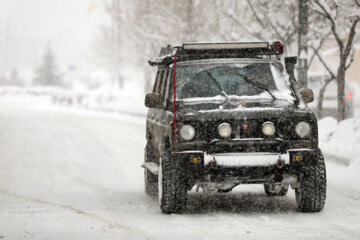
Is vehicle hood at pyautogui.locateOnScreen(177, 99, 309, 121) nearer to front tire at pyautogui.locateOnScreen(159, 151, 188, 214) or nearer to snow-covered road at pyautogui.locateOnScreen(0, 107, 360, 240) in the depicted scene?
front tire at pyautogui.locateOnScreen(159, 151, 188, 214)

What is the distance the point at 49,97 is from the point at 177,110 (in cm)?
5032

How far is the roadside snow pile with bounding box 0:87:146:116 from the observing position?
43375 millimetres

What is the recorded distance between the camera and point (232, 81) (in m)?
9.40

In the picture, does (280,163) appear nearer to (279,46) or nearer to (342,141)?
(279,46)

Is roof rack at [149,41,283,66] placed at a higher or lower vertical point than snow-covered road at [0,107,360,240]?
higher

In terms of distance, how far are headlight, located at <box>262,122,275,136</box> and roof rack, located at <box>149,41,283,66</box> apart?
54.5 inches

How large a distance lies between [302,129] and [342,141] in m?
7.99

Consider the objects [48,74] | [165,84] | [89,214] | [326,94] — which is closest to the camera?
[89,214]

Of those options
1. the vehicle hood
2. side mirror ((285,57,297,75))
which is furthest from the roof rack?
the vehicle hood

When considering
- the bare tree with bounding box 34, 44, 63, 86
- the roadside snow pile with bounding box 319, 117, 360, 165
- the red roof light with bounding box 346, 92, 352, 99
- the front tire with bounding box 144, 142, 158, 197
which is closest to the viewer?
the front tire with bounding box 144, 142, 158, 197

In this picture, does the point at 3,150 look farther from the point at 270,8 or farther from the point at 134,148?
the point at 270,8

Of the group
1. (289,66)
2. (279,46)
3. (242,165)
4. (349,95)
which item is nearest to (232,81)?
(279,46)

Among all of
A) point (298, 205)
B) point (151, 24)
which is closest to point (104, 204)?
point (298, 205)

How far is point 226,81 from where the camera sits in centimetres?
941
